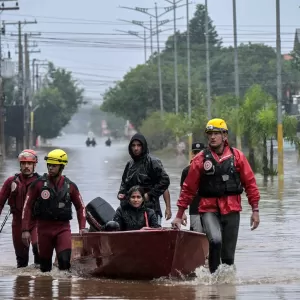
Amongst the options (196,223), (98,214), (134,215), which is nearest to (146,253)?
(134,215)

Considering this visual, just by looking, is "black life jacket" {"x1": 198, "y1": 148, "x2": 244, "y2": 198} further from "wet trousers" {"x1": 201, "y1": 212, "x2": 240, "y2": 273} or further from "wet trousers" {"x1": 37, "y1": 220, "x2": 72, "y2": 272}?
"wet trousers" {"x1": 37, "y1": 220, "x2": 72, "y2": 272}

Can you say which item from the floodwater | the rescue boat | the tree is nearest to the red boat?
the rescue boat

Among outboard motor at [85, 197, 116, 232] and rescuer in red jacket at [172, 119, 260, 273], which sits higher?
rescuer in red jacket at [172, 119, 260, 273]

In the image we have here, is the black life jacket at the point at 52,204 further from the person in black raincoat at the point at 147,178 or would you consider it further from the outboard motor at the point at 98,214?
the person in black raincoat at the point at 147,178

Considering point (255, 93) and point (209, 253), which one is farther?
point (255, 93)

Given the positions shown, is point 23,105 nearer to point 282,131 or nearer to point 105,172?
point 105,172

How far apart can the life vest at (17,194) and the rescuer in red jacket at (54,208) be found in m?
0.95

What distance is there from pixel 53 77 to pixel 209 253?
148376 mm

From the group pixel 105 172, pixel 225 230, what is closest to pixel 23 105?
pixel 105 172

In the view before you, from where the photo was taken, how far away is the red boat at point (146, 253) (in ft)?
43.5

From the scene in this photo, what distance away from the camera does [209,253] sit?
1332cm

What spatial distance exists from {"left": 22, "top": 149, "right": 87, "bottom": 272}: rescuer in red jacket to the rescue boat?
37cm

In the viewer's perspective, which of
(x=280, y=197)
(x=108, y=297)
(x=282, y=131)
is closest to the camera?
(x=108, y=297)

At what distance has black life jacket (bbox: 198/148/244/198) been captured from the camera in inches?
518
